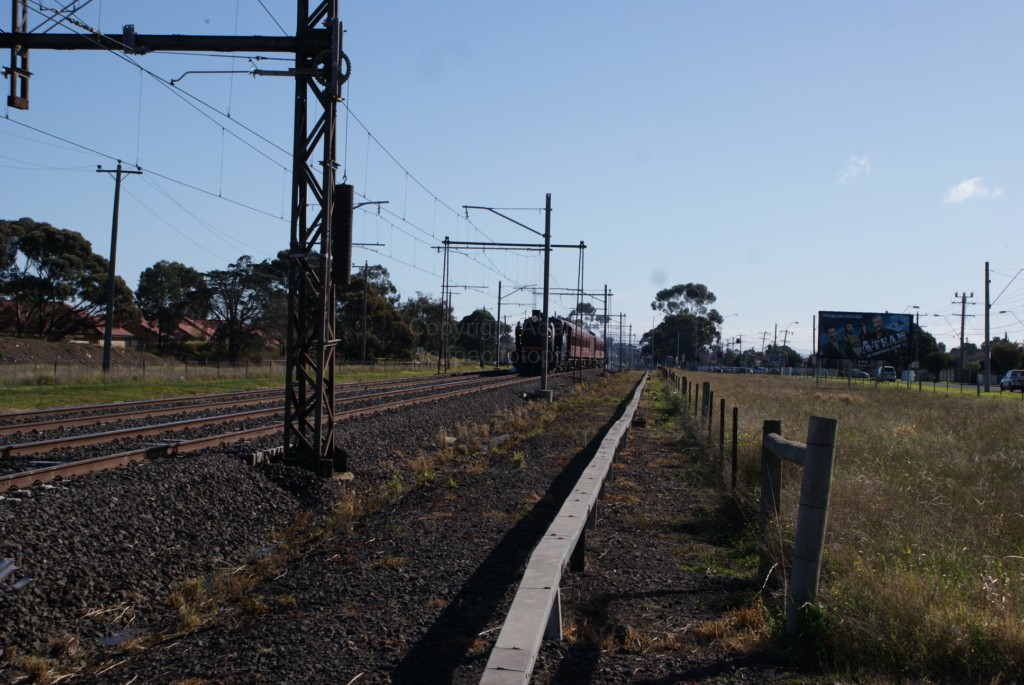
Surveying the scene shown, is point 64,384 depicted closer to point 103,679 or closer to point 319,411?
point 319,411

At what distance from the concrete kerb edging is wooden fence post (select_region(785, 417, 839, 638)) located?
49.5 inches

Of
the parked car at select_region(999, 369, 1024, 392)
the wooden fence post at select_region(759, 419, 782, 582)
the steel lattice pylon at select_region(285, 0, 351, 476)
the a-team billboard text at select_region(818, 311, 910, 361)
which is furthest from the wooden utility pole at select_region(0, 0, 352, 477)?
the parked car at select_region(999, 369, 1024, 392)

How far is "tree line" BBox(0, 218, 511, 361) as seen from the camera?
196ft

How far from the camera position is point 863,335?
54.7 meters

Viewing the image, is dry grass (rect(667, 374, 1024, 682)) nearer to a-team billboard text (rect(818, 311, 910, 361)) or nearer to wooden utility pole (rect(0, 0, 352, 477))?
wooden utility pole (rect(0, 0, 352, 477))

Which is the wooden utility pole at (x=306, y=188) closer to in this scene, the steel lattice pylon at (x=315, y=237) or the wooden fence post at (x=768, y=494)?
the steel lattice pylon at (x=315, y=237)

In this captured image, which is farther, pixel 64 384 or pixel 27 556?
pixel 64 384

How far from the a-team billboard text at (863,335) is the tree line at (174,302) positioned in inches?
919

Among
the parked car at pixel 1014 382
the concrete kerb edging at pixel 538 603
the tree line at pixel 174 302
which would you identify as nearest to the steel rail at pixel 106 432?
the concrete kerb edging at pixel 538 603

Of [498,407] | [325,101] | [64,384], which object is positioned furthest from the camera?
[64,384]

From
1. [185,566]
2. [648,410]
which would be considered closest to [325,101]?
[185,566]

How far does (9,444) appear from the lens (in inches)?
547

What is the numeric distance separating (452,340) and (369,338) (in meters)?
27.3

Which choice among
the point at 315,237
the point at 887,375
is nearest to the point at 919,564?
the point at 315,237
